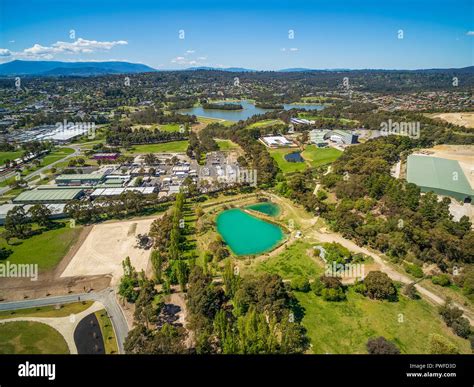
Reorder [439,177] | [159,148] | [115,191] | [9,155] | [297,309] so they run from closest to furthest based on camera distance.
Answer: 1. [297,309]
2. [439,177]
3. [115,191]
4. [9,155]
5. [159,148]

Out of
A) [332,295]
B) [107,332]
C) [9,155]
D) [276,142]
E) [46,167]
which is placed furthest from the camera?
[276,142]

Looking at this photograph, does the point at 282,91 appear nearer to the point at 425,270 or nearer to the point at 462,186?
the point at 462,186

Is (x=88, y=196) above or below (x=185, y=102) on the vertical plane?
below

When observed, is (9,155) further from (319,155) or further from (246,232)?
(319,155)

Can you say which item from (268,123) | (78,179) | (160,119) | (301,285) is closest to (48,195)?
(78,179)

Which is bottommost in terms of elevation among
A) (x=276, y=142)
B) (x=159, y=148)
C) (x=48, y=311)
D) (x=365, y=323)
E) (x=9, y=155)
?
(x=365, y=323)

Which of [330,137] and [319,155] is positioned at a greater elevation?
[330,137]

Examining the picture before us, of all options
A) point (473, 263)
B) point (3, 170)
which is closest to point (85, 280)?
point (473, 263)
